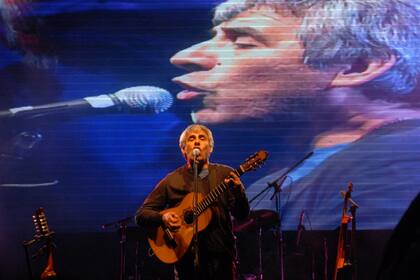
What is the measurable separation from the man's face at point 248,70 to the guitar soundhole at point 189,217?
2.91 meters

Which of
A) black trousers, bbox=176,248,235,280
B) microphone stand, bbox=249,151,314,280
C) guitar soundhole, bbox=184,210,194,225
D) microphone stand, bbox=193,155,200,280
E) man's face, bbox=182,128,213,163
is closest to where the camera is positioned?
microphone stand, bbox=193,155,200,280

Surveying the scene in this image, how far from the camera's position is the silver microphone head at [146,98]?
7.31 meters

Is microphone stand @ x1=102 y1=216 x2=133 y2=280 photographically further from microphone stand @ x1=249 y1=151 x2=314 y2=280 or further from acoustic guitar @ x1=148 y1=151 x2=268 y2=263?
acoustic guitar @ x1=148 y1=151 x2=268 y2=263

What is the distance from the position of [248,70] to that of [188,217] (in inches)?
127

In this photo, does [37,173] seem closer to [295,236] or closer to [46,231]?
[46,231]

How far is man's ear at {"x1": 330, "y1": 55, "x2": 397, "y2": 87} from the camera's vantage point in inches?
282

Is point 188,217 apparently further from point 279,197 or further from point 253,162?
point 279,197

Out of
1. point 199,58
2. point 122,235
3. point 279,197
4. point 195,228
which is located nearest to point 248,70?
point 199,58

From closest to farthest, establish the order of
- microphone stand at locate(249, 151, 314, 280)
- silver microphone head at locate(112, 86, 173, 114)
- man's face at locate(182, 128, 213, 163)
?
man's face at locate(182, 128, 213, 163) < microphone stand at locate(249, 151, 314, 280) < silver microphone head at locate(112, 86, 173, 114)

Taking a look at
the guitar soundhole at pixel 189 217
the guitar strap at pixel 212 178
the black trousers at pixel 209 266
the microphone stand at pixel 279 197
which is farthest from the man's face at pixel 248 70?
the black trousers at pixel 209 266

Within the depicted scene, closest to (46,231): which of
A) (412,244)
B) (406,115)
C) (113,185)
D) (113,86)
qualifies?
(113,185)

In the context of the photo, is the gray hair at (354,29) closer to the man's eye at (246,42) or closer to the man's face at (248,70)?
the man's face at (248,70)

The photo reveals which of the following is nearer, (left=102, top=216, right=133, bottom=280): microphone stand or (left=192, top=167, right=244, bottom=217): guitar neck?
(left=192, top=167, right=244, bottom=217): guitar neck

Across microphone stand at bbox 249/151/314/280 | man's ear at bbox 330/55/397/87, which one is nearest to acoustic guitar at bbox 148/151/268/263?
microphone stand at bbox 249/151/314/280
